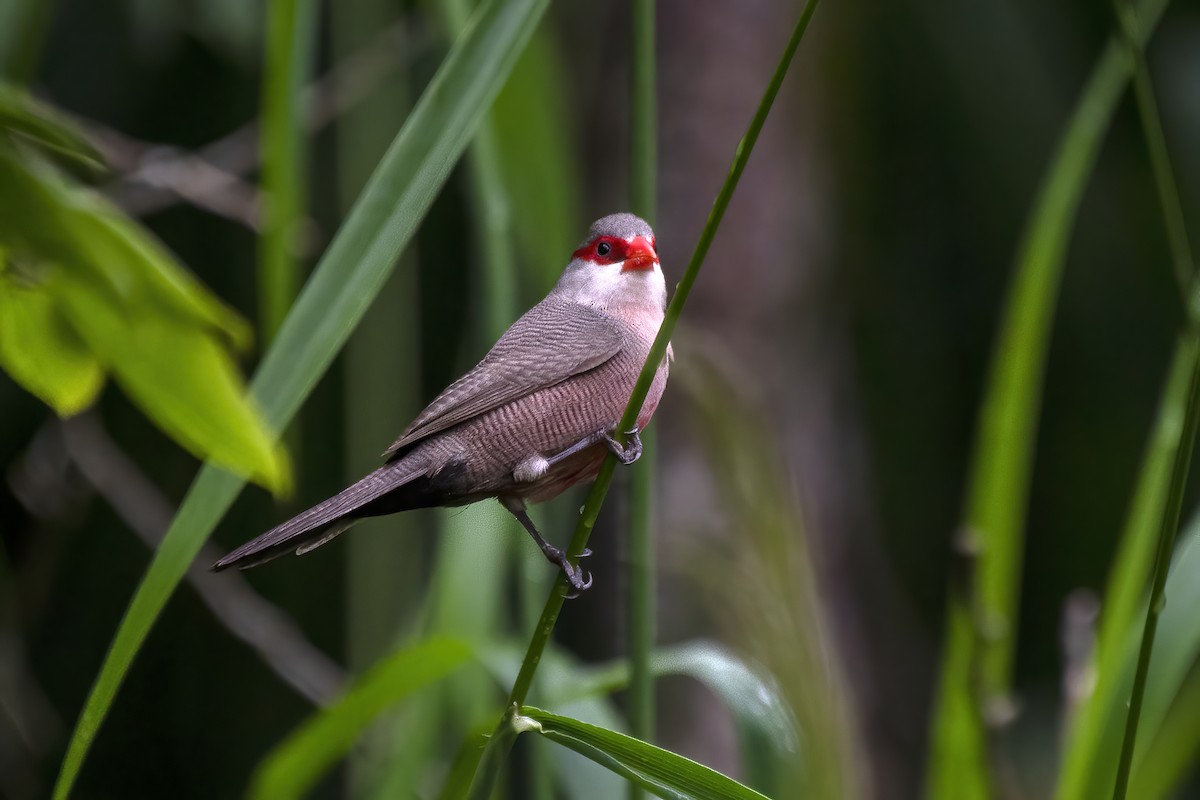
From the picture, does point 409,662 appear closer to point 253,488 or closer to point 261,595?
point 253,488

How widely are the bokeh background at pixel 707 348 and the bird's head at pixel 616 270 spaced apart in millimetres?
290

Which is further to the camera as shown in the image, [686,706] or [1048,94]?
[1048,94]

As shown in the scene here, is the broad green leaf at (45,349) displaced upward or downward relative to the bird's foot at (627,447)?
downward

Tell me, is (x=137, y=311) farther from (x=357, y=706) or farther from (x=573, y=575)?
(x=357, y=706)

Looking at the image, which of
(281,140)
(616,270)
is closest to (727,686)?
(616,270)

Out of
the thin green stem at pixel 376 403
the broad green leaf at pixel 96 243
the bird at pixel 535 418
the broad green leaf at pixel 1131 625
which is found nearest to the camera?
the broad green leaf at pixel 96 243

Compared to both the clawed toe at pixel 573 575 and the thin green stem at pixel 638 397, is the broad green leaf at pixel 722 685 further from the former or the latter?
the thin green stem at pixel 638 397

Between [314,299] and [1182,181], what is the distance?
4750 mm

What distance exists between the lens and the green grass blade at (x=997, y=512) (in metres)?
2.12

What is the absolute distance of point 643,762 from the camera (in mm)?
1233

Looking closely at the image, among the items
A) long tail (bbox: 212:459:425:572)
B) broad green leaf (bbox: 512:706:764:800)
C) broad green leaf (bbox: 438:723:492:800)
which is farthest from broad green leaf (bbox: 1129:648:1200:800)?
long tail (bbox: 212:459:425:572)

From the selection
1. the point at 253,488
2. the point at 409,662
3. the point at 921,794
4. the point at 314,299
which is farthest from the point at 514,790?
the point at 314,299

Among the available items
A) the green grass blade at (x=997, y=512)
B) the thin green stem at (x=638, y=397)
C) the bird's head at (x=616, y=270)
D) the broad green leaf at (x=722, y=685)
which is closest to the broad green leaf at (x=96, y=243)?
the thin green stem at (x=638, y=397)

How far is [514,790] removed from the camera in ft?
15.3
